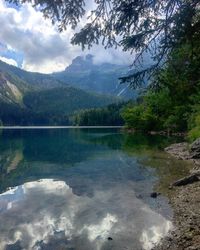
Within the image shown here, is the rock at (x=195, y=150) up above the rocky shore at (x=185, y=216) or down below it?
above

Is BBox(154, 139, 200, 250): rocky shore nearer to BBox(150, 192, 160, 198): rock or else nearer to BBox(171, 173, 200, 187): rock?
BBox(171, 173, 200, 187): rock

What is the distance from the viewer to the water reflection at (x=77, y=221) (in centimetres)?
1524

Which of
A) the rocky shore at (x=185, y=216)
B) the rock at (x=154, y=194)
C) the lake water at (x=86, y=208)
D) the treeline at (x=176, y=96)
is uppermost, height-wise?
the treeline at (x=176, y=96)

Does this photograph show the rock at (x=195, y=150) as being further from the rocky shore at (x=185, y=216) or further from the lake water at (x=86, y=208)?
the rocky shore at (x=185, y=216)

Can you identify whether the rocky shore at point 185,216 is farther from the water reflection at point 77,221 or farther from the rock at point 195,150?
the rock at point 195,150

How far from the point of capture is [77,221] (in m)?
18.5

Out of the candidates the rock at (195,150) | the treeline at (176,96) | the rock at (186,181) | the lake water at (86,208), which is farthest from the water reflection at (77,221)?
the rock at (195,150)

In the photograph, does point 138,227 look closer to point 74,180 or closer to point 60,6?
point 60,6

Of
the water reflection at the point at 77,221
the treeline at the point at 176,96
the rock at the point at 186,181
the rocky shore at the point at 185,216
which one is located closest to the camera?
the rocky shore at the point at 185,216

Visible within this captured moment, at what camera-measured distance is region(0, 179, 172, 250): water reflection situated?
15242 millimetres

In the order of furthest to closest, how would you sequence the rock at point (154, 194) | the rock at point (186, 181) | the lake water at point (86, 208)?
the rock at point (186, 181)
the rock at point (154, 194)
the lake water at point (86, 208)

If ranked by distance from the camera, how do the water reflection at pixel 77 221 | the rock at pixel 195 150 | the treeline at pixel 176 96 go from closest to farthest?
the water reflection at pixel 77 221
the treeline at pixel 176 96
the rock at pixel 195 150

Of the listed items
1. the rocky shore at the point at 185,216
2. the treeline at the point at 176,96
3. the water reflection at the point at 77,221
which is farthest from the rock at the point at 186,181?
the treeline at the point at 176,96

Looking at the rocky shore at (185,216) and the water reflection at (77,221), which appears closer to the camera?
the rocky shore at (185,216)
